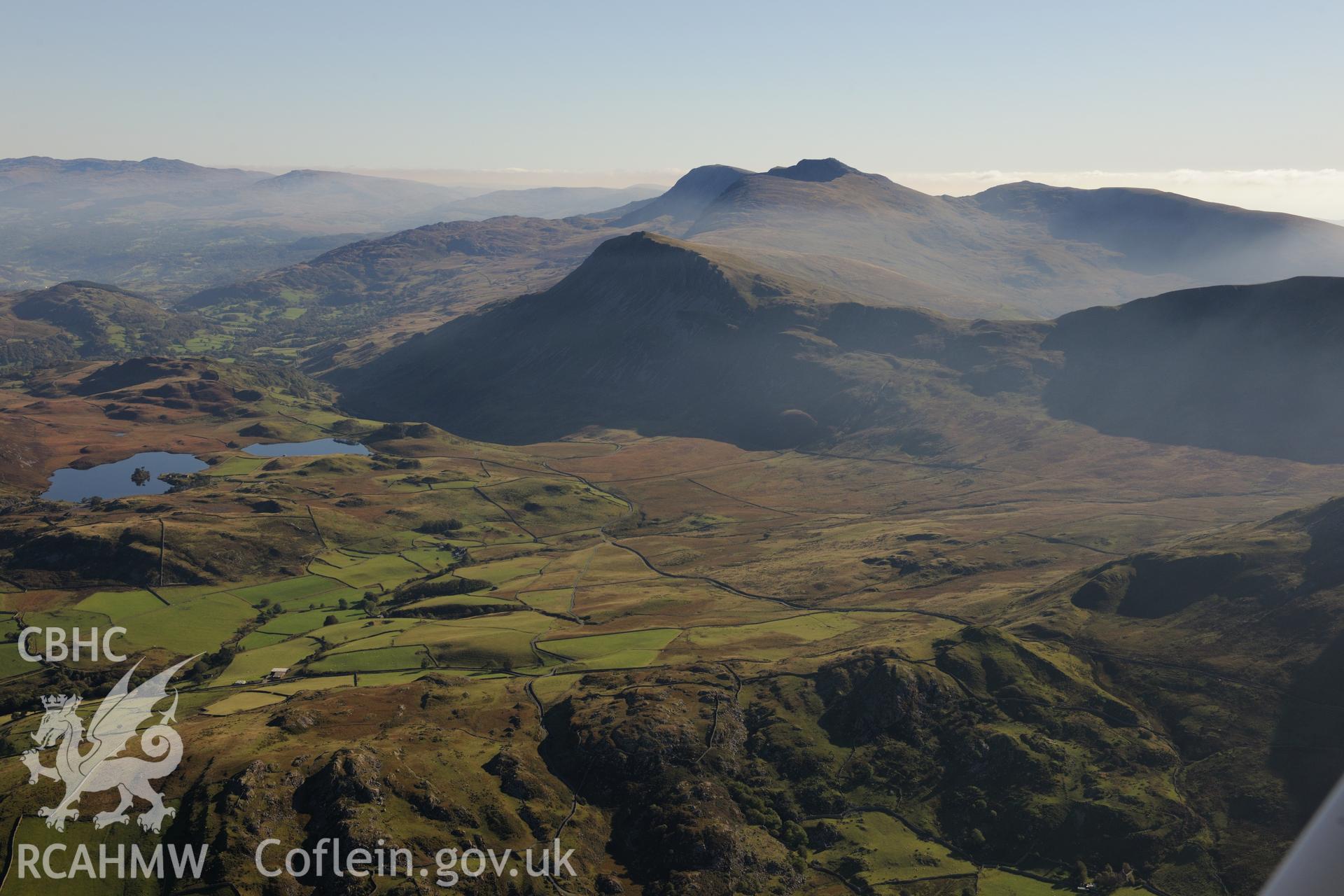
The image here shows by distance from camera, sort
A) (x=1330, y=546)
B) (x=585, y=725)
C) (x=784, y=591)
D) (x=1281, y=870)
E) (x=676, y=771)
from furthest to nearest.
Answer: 1. (x=784, y=591)
2. (x=1330, y=546)
3. (x=585, y=725)
4. (x=676, y=771)
5. (x=1281, y=870)

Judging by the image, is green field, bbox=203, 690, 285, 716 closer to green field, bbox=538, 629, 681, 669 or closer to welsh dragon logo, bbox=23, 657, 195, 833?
welsh dragon logo, bbox=23, 657, 195, 833

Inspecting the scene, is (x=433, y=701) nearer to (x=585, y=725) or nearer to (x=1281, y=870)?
(x=585, y=725)

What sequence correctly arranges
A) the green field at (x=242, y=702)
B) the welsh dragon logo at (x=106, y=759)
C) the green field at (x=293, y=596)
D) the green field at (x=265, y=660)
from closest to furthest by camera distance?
1. the welsh dragon logo at (x=106, y=759)
2. the green field at (x=242, y=702)
3. the green field at (x=265, y=660)
4. the green field at (x=293, y=596)

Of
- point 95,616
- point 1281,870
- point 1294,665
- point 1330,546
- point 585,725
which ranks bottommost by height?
point 95,616

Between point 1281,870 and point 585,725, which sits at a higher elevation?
point 1281,870

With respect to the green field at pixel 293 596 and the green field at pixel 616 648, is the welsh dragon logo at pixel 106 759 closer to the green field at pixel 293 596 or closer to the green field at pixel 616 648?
the green field at pixel 616 648

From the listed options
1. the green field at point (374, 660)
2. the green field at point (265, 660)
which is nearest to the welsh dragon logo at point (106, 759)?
the green field at point (265, 660)

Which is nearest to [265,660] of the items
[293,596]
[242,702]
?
[242,702]

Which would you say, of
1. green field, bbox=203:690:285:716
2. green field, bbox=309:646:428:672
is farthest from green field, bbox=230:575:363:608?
green field, bbox=203:690:285:716

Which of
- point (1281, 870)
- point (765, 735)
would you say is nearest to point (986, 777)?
point (765, 735)
